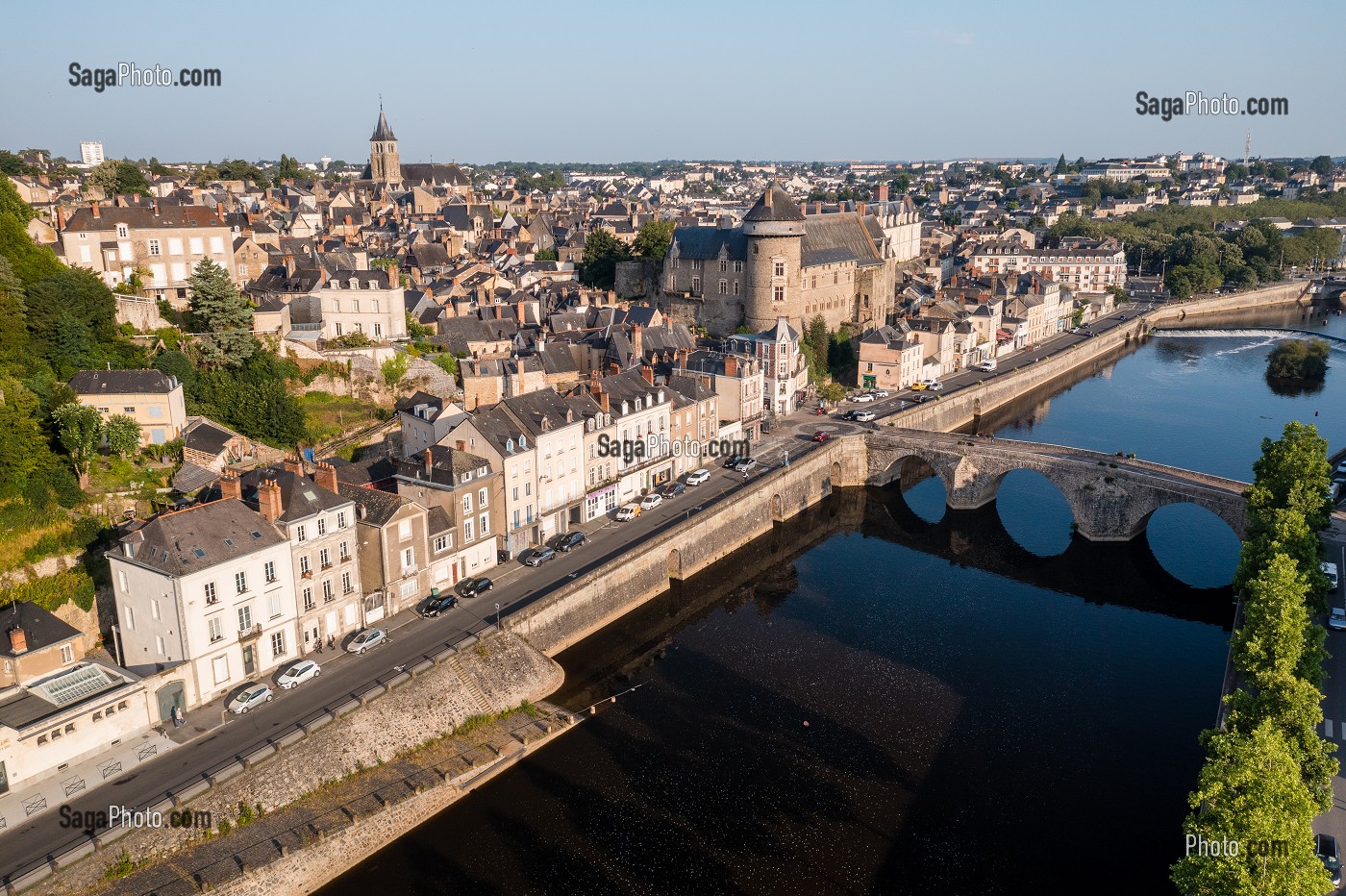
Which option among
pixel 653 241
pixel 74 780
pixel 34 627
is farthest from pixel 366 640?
pixel 653 241

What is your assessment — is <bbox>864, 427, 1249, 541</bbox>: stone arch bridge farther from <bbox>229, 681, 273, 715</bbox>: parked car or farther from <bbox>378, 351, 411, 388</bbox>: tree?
<bbox>229, 681, 273, 715</bbox>: parked car

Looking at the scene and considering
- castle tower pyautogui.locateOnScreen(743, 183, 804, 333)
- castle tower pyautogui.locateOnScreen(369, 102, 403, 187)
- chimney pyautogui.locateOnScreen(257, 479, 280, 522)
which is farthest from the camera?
castle tower pyautogui.locateOnScreen(369, 102, 403, 187)

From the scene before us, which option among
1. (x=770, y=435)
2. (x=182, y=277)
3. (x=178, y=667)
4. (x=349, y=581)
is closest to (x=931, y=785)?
(x=349, y=581)

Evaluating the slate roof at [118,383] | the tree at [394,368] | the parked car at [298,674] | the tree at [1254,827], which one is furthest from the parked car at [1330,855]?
the tree at [394,368]

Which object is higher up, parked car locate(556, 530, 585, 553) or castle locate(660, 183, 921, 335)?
castle locate(660, 183, 921, 335)

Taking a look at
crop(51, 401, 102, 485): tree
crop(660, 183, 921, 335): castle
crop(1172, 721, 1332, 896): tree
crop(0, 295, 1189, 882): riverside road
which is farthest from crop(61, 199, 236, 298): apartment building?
crop(1172, 721, 1332, 896): tree

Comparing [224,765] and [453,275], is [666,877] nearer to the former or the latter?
[224,765]
